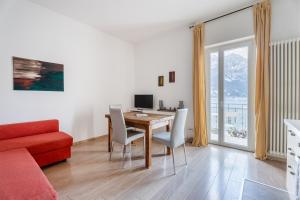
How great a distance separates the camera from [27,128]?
8.53 feet

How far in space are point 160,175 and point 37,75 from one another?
2.76m

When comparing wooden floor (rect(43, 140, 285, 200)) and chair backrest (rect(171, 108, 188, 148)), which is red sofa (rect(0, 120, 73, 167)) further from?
chair backrest (rect(171, 108, 188, 148))

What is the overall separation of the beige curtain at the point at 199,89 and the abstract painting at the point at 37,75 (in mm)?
2868

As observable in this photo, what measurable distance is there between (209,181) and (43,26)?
12.5 ft

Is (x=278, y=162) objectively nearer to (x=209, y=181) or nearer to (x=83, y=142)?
(x=209, y=181)

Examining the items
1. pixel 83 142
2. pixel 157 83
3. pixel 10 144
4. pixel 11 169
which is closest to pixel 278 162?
pixel 157 83

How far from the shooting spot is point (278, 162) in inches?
98.9

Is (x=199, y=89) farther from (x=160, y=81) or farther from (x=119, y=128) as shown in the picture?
(x=119, y=128)

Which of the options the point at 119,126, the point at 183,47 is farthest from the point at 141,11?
the point at 119,126

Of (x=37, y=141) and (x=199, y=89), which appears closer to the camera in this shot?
(x=37, y=141)

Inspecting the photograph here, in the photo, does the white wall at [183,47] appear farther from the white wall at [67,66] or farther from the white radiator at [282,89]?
the white wall at [67,66]

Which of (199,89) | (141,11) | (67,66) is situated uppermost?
(141,11)

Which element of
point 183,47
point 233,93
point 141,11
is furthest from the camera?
point 183,47

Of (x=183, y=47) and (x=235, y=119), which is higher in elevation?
(x=183, y=47)
